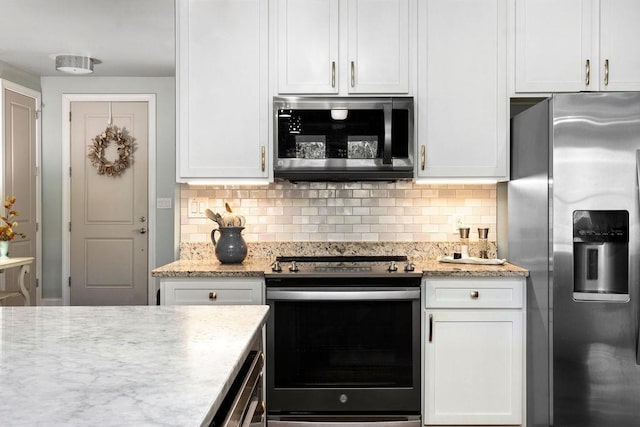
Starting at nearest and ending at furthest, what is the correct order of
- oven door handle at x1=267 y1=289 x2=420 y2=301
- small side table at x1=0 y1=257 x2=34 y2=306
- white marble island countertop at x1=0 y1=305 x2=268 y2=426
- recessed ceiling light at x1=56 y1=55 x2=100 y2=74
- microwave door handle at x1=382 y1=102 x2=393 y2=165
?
white marble island countertop at x1=0 y1=305 x2=268 y2=426, oven door handle at x1=267 y1=289 x2=420 y2=301, microwave door handle at x1=382 y1=102 x2=393 y2=165, small side table at x1=0 y1=257 x2=34 y2=306, recessed ceiling light at x1=56 y1=55 x2=100 y2=74

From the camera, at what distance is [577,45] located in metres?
3.03

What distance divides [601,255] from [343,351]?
1324 millimetres

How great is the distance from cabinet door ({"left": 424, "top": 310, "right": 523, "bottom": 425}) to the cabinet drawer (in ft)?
0.14

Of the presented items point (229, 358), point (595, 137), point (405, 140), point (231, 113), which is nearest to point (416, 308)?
point (405, 140)

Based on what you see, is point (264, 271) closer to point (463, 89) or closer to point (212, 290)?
point (212, 290)

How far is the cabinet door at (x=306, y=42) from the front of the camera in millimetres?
3055

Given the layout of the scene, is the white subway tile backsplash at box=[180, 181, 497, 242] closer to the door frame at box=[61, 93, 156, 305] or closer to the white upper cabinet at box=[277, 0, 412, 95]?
the white upper cabinet at box=[277, 0, 412, 95]

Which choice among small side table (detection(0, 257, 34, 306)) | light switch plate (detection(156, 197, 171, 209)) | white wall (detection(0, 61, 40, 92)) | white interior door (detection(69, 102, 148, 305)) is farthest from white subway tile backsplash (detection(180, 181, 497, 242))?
white wall (detection(0, 61, 40, 92))

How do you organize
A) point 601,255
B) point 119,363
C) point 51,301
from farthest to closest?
point 51,301
point 601,255
point 119,363

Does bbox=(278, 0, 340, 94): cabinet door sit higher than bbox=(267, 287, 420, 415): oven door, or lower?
higher

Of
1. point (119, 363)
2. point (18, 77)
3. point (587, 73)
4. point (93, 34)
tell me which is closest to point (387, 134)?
point (587, 73)

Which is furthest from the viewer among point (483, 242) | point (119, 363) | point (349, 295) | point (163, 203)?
point (163, 203)

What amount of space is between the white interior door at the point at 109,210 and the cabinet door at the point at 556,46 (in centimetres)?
425

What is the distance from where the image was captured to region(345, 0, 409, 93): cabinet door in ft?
10.0
